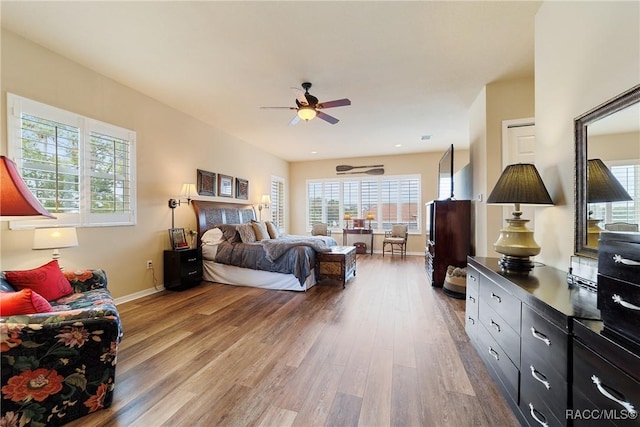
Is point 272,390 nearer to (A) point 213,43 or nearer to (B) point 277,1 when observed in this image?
(B) point 277,1

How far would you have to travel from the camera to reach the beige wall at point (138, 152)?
2568mm

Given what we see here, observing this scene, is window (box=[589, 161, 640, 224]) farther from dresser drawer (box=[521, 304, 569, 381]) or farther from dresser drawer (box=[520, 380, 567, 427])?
dresser drawer (box=[520, 380, 567, 427])

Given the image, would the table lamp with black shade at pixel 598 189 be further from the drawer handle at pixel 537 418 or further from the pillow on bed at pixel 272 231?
the pillow on bed at pixel 272 231

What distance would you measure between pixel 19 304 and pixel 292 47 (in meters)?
2.85

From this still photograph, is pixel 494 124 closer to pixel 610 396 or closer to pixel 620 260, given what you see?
pixel 620 260

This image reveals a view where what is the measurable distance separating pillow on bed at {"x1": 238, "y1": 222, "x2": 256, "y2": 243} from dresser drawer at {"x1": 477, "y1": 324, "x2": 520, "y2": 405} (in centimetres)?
361

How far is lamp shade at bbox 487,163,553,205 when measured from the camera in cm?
187

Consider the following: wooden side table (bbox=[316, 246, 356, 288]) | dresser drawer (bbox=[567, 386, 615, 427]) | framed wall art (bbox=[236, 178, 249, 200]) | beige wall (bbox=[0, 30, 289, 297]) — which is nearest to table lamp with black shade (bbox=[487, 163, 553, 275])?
dresser drawer (bbox=[567, 386, 615, 427])

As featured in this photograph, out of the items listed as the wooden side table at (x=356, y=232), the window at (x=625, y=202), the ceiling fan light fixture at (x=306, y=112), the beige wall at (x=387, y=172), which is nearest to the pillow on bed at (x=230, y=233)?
the ceiling fan light fixture at (x=306, y=112)

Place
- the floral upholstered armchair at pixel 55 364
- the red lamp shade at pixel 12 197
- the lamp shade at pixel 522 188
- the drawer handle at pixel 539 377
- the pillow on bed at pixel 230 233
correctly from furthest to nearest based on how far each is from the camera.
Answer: the pillow on bed at pixel 230 233
the lamp shade at pixel 522 188
the red lamp shade at pixel 12 197
the floral upholstered armchair at pixel 55 364
the drawer handle at pixel 539 377

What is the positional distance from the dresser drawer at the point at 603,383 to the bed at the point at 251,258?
310 cm

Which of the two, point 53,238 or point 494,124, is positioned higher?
point 494,124

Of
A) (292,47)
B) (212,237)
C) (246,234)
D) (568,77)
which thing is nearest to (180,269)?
(212,237)

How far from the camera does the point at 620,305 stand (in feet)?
3.03
